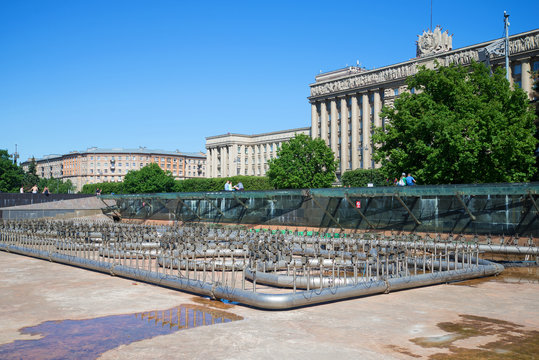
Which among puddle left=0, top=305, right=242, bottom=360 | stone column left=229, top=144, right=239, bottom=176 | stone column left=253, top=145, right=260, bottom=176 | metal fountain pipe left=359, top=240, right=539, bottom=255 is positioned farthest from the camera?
stone column left=229, top=144, right=239, bottom=176

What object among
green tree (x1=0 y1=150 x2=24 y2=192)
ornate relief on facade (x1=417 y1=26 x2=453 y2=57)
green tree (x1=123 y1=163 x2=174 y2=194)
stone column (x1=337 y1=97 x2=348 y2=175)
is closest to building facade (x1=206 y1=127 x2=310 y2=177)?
green tree (x1=123 y1=163 x2=174 y2=194)

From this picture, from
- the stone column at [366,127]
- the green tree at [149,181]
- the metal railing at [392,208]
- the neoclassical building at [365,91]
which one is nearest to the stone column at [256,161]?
the green tree at [149,181]

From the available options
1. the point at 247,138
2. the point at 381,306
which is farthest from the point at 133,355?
the point at 247,138

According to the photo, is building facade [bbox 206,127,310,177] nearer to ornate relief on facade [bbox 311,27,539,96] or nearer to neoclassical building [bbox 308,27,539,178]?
neoclassical building [bbox 308,27,539,178]

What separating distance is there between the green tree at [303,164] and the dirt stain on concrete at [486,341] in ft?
262

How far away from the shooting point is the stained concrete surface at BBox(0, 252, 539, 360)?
26.1 ft

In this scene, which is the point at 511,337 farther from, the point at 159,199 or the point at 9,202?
the point at 9,202

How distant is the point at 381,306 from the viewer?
1145cm

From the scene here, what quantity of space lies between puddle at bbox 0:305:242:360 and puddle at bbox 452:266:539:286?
8.58 m

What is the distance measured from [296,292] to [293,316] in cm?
102

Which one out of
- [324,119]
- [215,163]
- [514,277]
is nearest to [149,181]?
[215,163]

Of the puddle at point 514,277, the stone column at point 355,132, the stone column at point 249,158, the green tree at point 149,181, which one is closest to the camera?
the puddle at point 514,277

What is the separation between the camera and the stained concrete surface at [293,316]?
7945mm

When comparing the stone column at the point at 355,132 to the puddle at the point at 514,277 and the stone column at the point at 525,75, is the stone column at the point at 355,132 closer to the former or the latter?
the stone column at the point at 525,75
